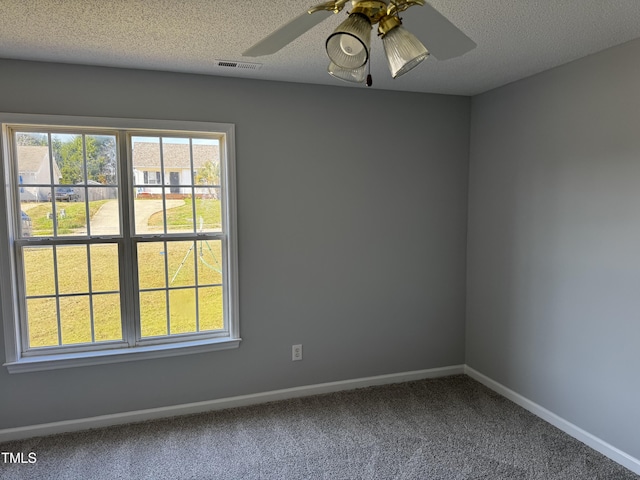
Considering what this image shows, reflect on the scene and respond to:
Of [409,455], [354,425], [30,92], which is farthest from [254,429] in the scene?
[30,92]

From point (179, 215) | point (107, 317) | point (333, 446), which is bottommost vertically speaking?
point (333, 446)

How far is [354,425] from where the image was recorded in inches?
109

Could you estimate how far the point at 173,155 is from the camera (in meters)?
2.86

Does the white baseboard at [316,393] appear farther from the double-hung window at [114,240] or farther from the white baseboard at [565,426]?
the double-hung window at [114,240]

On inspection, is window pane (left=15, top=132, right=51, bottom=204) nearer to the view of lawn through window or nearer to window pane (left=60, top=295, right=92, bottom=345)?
the view of lawn through window

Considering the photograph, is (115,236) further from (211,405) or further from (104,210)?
(211,405)

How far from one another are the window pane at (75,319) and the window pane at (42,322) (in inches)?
1.9

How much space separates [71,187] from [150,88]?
0.83m

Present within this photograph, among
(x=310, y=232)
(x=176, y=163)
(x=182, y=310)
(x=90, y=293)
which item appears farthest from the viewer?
(x=310, y=232)

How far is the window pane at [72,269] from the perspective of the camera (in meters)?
2.70

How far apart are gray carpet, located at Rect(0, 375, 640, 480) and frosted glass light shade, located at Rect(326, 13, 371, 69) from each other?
2108 millimetres

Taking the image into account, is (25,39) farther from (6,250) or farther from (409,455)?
(409,455)

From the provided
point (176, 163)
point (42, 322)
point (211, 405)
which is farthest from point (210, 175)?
point (211, 405)

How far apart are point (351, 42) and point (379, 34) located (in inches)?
5.5
